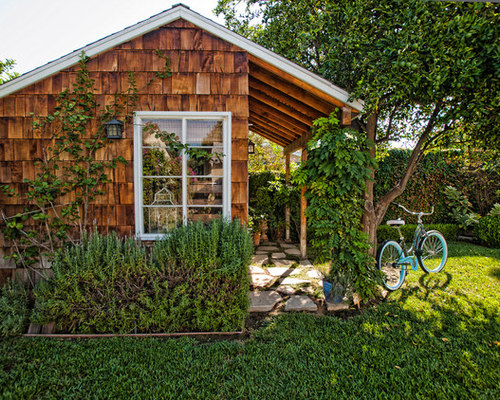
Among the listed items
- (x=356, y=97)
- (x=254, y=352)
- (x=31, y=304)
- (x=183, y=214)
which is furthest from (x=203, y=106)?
(x=31, y=304)

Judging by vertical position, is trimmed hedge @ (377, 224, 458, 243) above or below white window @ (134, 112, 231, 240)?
below

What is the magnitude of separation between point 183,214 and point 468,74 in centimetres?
389

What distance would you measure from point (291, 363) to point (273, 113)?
4.34 m

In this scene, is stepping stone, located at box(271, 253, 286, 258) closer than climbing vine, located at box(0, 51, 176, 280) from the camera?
No

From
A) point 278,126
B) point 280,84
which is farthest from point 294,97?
point 278,126

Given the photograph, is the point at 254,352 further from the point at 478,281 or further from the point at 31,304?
the point at 478,281

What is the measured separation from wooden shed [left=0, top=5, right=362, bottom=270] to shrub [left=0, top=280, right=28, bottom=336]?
0.87 metres

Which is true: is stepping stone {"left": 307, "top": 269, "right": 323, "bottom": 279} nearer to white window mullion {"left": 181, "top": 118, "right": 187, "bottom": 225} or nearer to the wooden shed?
the wooden shed

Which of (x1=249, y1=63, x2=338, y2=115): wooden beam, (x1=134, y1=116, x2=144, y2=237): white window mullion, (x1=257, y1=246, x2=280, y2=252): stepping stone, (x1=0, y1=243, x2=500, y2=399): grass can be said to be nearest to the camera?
(x1=0, y1=243, x2=500, y2=399): grass

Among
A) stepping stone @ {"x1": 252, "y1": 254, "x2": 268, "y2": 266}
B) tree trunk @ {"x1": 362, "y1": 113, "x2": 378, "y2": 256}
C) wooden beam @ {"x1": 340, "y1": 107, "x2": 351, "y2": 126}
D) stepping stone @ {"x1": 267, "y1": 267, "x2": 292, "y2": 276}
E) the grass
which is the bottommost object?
the grass

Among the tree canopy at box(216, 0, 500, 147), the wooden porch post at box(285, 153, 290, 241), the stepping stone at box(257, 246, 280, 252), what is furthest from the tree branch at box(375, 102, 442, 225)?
the wooden porch post at box(285, 153, 290, 241)

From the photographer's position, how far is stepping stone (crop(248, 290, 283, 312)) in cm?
375

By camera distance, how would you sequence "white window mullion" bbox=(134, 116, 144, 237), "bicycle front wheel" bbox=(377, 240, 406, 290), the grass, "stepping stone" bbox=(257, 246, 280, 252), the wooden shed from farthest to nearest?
"stepping stone" bbox=(257, 246, 280, 252) < "bicycle front wheel" bbox=(377, 240, 406, 290) < "white window mullion" bbox=(134, 116, 144, 237) < the wooden shed < the grass

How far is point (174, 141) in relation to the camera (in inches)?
150
